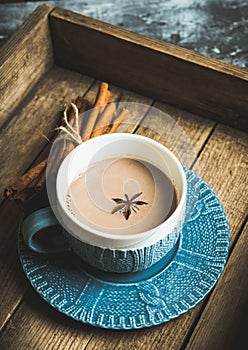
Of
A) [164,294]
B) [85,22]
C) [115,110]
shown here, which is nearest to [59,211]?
[164,294]

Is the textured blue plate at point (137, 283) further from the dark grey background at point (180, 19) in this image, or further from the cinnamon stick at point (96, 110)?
the dark grey background at point (180, 19)

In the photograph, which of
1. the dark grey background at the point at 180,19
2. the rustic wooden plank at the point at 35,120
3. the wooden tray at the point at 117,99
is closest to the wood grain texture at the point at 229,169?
the wooden tray at the point at 117,99

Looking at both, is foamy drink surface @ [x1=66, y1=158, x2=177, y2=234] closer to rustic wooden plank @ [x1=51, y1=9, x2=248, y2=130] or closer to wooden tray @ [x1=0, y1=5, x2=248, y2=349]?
wooden tray @ [x1=0, y1=5, x2=248, y2=349]

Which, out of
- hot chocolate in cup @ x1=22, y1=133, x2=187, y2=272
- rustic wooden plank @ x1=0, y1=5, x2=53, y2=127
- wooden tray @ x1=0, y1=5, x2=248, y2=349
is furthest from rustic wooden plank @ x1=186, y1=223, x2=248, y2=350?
rustic wooden plank @ x1=0, y1=5, x2=53, y2=127

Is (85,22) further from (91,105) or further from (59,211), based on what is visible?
(59,211)

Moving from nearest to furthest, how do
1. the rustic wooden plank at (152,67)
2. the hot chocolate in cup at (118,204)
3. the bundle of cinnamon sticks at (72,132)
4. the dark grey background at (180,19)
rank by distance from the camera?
the hot chocolate in cup at (118,204) → the bundle of cinnamon sticks at (72,132) → the rustic wooden plank at (152,67) → the dark grey background at (180,19)

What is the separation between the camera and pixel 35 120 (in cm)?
113

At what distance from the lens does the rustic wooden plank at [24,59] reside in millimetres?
1108

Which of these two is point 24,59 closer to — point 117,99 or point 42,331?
point 117,99

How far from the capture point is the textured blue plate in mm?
858

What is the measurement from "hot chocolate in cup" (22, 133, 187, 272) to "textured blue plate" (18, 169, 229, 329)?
0.03 meters

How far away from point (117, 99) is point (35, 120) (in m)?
0.16

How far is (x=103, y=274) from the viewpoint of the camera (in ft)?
2.95

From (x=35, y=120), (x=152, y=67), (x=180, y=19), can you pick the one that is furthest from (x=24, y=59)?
(x=180, y=19)
